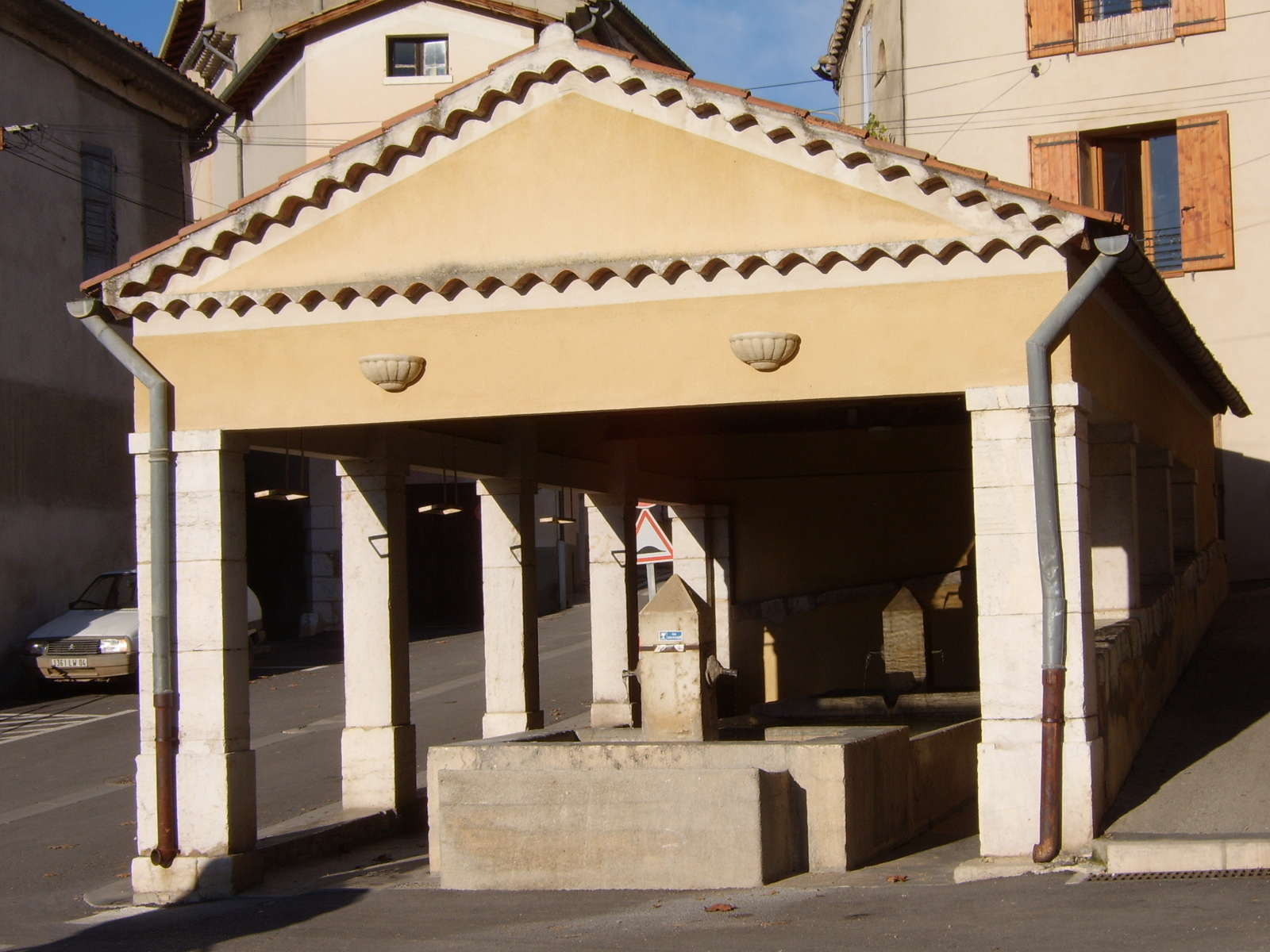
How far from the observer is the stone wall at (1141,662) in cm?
957

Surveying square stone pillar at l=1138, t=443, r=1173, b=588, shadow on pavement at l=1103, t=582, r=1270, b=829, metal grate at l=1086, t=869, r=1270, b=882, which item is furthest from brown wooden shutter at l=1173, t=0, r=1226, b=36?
metal grate at l=1086, t=869, r=1270, b=882

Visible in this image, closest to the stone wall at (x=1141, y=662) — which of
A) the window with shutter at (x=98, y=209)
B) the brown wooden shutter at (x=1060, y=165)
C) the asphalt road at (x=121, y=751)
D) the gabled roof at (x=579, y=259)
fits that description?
the gabled roof at (x=579, y=259)

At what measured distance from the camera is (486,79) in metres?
9.95

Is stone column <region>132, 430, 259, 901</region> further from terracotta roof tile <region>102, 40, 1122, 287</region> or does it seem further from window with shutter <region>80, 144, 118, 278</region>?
window with shutter <region>80, 144, 118, 278</region>

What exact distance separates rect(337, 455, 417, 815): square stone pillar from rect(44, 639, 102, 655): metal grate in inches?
356

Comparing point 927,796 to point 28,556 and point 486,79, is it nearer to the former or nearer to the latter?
Result: point 486,79

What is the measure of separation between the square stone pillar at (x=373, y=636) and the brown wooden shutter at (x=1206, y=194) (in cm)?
1393

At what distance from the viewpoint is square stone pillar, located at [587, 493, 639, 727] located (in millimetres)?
16844

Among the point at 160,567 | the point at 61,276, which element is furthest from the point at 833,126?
the point at 61,276

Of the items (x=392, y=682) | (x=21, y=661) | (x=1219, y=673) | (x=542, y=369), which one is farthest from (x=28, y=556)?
(x=1219, y=673)

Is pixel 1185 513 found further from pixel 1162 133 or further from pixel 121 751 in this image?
pixel 121 751

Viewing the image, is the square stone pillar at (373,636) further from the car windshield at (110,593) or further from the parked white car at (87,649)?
the car windshield at (110,593)

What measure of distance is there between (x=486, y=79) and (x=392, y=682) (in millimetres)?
5171

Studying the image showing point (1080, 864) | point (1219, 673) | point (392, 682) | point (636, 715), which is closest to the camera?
point (1080, 864)
